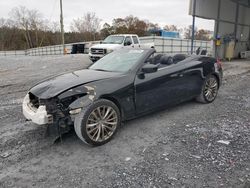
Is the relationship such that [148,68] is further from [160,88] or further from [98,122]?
[98,122]

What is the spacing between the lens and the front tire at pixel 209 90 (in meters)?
5.29

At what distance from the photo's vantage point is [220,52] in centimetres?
1762

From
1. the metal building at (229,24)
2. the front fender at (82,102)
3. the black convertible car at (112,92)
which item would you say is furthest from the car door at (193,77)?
the metal building at (229,24)

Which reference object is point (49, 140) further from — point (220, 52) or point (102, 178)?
point (220, 52)

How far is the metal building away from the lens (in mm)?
15523

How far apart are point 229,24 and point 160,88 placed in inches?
662

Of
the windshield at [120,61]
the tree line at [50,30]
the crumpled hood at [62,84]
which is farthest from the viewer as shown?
the tree line at [50,30]

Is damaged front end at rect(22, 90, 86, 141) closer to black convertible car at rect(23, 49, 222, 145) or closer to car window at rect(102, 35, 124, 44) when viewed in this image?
black convertible car at rect(23, 49, 222, 145)

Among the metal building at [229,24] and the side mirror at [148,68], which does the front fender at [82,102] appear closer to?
the side mirror at [148,68]

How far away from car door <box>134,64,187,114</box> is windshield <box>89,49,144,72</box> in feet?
1.19

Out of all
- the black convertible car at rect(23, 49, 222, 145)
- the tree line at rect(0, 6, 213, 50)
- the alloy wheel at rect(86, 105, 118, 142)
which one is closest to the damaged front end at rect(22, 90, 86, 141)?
the black convertible car at rect(23, 49, 222, 145)

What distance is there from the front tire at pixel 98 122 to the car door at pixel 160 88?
57 cm

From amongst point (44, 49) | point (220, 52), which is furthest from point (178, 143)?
point (44, 49)

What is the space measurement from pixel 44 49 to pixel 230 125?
3522 cm
